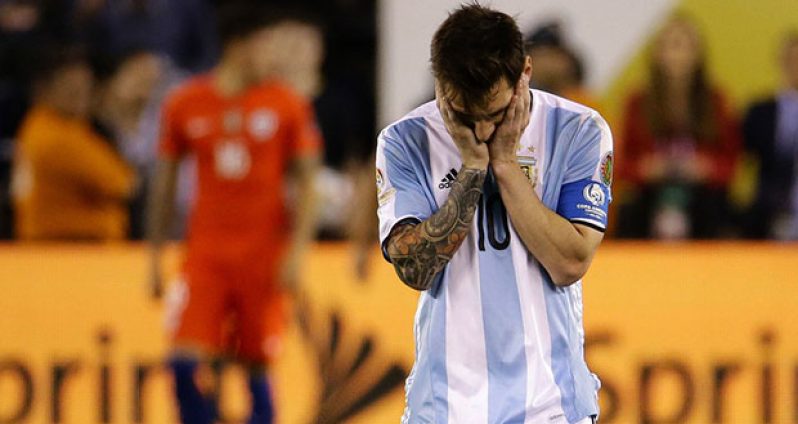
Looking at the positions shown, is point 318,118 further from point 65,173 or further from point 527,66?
point 527,66

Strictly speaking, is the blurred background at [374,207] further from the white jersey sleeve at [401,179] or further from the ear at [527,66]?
the ear at [527,66]

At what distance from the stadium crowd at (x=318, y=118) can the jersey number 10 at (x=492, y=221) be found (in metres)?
4.69

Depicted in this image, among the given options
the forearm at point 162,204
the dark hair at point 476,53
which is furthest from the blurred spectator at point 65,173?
the dark hair at point 476,53

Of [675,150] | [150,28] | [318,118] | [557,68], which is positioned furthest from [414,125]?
[150,28]

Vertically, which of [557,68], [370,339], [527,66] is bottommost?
[370,339]

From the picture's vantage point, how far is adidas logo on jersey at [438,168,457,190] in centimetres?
333

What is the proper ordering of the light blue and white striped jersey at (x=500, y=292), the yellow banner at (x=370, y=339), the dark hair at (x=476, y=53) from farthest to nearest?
the yellow banner at (x=370, y=339), the light blue and white striped jersey at (x=500, y=292), the dark hair at (x=476, y=53)

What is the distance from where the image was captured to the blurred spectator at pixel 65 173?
26.8 feet

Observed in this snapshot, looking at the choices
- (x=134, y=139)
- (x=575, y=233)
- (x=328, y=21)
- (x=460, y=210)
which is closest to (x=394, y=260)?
(x=460, y=210)

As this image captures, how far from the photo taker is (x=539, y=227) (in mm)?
3166

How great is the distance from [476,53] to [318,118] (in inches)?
248

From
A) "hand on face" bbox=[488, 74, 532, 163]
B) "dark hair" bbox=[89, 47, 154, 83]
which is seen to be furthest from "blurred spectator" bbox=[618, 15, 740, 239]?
"hand on face" bbox=[488, 74, 532, 163]

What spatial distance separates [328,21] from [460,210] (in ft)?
23.6

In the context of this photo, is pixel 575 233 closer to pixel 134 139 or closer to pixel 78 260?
pixel 78 260
